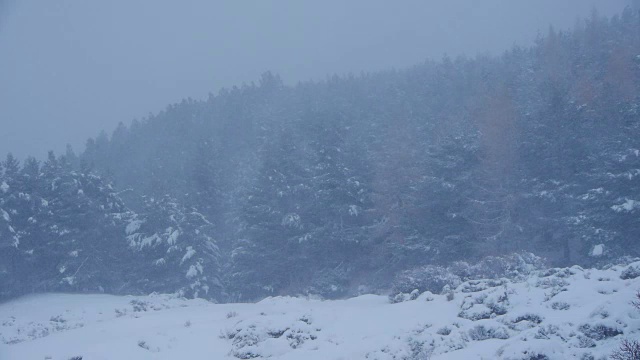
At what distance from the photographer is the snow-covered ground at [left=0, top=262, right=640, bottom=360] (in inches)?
353

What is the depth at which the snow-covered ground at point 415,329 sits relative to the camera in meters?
8.96

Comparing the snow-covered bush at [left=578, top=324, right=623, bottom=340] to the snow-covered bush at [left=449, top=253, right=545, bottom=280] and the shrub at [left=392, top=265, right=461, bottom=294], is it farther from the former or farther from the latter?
the snow-covered bush at [left=449, top=253, right=545, bottom=280]

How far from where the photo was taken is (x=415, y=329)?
38.8 ft

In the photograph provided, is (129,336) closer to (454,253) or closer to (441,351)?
(441,351)

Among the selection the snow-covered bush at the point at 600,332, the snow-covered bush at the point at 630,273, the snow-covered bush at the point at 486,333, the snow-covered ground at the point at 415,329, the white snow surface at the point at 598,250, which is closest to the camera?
the snow-covered bush at the point at 600,332

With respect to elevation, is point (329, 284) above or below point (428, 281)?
below

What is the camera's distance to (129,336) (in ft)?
45.3

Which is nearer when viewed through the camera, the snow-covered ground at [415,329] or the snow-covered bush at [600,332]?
the snow-covered bush at [600,332]

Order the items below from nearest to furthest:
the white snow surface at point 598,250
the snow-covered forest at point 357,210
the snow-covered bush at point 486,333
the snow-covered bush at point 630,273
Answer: the snow-covered bush at point 486,333 → the snow-covered bush at point 630,273 → the white snow surface at point 598,250 → the snow-covered forest at point 357,210

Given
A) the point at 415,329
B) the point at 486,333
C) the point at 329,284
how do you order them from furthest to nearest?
the point at 329,284 < the point at 415,329 < the point at 486,333

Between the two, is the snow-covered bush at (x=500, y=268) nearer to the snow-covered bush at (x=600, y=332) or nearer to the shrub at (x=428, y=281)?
the shrub at (x=428, y=281)

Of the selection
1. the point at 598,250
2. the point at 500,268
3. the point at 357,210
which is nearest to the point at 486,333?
the point at 500,268

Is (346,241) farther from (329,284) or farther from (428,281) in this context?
(428,281)

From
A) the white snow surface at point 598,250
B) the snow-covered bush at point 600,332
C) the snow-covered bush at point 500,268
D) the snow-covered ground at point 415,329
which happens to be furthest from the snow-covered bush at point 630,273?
the white snow surface at point 598,250
